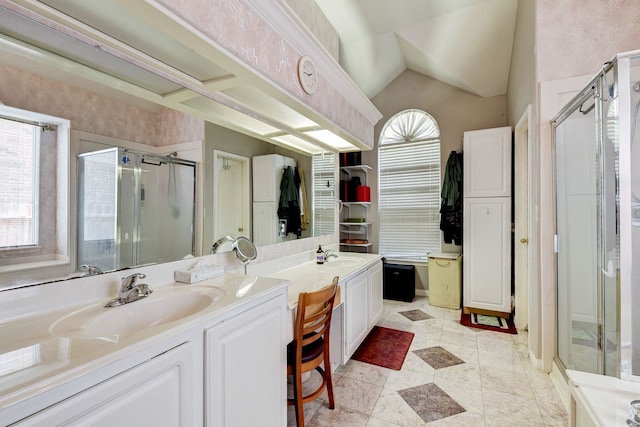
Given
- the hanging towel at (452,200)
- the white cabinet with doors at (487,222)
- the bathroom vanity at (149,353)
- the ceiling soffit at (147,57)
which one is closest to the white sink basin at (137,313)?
the bathroom vanity at (149,353)

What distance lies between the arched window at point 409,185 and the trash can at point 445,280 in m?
0.45

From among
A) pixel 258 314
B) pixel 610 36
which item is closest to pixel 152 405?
pixel 258 314

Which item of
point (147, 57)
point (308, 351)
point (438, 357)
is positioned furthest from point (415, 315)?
point (147, 57)

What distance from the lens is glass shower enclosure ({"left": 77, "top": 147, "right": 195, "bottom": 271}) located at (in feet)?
3.83

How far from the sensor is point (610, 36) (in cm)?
203

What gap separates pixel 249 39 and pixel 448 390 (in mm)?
2538

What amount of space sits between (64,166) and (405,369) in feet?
8.15

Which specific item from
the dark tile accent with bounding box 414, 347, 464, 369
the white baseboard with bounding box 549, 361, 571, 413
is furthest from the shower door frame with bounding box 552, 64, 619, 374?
the dark tile accent with bounding box 414, 347, 464, 369

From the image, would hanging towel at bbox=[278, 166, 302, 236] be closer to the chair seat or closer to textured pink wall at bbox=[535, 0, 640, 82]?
the chair seat

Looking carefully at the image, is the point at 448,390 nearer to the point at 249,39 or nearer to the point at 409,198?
the point at 249,39

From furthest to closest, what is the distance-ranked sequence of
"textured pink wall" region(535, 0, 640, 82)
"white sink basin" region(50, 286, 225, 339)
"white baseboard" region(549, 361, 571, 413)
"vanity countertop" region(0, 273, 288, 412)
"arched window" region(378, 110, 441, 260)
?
"arched window" region(378, 110, 441, 260) < "textured pink wall" region(535, 0, 640, 82) < "white baseboard" region(549, 361, 571, 413) < "white sink basin" region(50, 286, 225, 339) < "vanity countertop" region(0, 273, 288, 412)

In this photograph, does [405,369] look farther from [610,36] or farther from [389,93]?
[389,93]

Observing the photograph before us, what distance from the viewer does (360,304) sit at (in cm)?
236

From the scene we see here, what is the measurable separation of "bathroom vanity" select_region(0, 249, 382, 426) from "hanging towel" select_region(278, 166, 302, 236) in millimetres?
923
